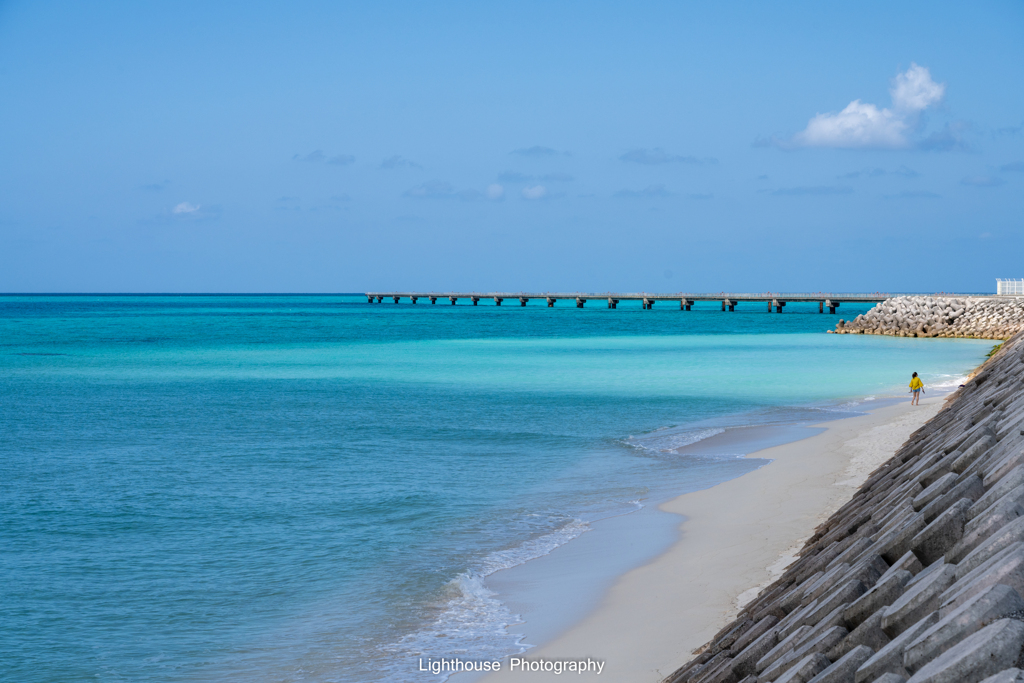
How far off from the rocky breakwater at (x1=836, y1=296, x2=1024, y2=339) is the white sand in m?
42.6

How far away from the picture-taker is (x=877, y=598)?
12.9ft

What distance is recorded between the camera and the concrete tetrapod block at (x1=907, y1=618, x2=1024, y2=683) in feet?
7.79

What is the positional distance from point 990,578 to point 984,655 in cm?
43

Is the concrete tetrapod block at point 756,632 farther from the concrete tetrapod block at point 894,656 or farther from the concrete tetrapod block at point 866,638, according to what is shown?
the concrete tetrapod block at point 894,656

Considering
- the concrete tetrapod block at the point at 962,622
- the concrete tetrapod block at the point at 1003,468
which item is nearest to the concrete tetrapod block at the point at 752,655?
the concrete tetrapod block at the point at 1003,468

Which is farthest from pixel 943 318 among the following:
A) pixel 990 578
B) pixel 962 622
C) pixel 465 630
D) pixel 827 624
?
pixel 962 622

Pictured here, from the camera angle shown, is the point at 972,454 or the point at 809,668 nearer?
the point at 809,668

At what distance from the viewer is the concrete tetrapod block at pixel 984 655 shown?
7.79ft

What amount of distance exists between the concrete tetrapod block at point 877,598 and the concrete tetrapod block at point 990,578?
2.44 feet

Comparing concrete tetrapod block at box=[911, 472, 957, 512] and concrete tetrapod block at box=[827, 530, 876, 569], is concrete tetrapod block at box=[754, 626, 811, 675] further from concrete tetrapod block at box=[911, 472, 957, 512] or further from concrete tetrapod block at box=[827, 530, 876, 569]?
concrete tetrapod block at box=[911, 472, 957, 512]

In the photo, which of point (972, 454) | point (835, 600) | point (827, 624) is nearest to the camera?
point (827, 624)

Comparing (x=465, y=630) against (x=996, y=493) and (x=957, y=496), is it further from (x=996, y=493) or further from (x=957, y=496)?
(x=996, y=493)

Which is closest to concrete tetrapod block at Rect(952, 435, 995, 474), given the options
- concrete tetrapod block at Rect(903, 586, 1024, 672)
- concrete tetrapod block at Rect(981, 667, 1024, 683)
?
concrete tetrapod block at Rect(903, 586, 1024, 672)

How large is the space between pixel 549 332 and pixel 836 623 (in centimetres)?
8080
